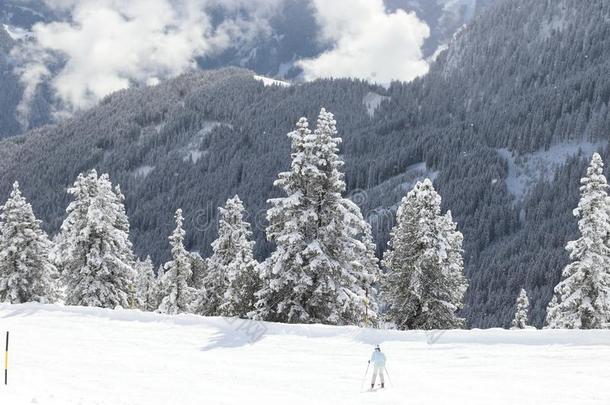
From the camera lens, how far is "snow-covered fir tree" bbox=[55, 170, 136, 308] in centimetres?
3741

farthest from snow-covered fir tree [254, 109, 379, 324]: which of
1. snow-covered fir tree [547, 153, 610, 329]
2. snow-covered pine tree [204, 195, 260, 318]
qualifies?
snow-covered fir tree [547, 153, 610, 329]

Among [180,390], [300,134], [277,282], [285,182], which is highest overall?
[300,134]

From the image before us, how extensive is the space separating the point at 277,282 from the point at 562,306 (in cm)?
1600

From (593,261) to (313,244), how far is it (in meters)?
14.8

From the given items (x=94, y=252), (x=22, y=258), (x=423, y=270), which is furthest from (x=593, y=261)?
(x=22, y=258)

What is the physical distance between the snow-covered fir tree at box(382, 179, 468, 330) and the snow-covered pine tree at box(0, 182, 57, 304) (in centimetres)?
2216

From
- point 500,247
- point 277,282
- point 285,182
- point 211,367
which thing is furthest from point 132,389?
point 500,247

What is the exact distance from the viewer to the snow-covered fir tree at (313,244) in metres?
27.1

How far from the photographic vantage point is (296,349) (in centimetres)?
2244

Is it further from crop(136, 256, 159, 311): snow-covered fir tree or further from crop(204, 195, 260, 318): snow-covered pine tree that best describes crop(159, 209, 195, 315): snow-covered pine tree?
crop(136, 256, 159, 311): snow-covered fir tree

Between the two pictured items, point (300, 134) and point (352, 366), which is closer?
point (352, 366)

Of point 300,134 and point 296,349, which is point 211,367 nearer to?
point 296,349

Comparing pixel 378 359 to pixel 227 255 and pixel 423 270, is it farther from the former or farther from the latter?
pixel 227 255

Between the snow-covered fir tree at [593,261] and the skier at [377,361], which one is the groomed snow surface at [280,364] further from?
the snow-covered fir tree at [593,261]
